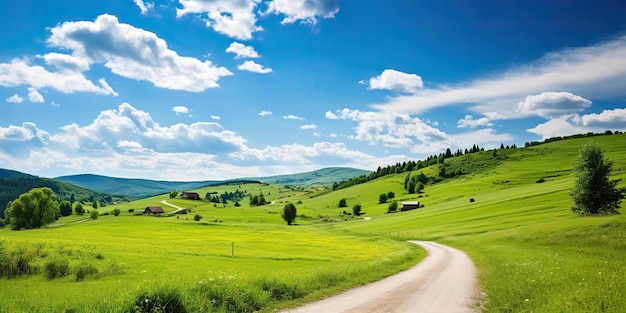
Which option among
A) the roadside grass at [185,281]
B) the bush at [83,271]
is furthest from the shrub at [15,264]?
the bush at [83,271]

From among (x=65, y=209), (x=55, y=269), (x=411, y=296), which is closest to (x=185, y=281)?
(x=411, y=296)

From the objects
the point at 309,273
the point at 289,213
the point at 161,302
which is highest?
the point at 161,302

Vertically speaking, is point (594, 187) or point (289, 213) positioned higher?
point (594, 187)

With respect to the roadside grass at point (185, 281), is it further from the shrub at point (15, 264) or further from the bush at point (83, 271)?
the shrub at point (15, 264)

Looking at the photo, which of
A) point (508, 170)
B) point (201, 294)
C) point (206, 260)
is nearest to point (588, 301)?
point (201, 294)

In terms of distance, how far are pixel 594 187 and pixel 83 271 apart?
230 feet

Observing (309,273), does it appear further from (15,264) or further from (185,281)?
(15,264)

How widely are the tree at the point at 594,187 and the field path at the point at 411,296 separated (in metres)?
46.7

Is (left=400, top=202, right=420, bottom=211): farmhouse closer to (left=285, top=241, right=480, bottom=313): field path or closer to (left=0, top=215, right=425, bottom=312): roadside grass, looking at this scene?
(left=0, top=215, right=425, bottom=312): roadside grass

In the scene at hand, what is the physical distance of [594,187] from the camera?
203 feet

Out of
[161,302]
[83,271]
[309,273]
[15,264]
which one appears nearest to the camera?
[161,302]

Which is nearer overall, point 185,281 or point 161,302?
point 161,302

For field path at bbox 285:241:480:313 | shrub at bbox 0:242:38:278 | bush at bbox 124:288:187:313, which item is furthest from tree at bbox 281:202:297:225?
bush at bbox 124:288:187:313

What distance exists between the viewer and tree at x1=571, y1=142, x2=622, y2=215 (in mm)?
61281
